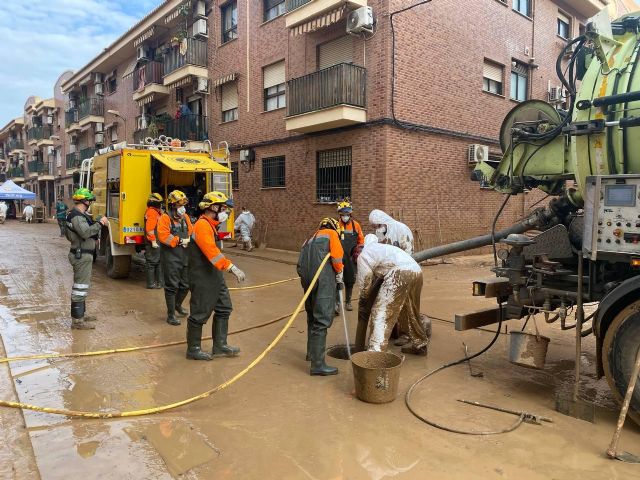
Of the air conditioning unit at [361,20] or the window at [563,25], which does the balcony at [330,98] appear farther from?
the window at [563,25]

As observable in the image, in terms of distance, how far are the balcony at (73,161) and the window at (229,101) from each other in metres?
17.7

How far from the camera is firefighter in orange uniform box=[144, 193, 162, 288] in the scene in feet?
28.0

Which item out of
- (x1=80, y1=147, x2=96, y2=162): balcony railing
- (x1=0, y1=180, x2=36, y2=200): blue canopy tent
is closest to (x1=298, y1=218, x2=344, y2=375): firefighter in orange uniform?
(x1=80, y1=147, x2=96, y2=162): balcony railing

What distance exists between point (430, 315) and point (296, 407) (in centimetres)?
388

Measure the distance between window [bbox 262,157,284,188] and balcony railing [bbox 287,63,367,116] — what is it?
8.60 feet

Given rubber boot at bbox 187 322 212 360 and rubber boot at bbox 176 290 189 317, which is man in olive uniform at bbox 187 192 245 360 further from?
rubber boot at bbox 176 290 189 317

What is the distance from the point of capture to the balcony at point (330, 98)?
1280 cm

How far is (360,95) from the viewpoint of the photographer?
13047mm

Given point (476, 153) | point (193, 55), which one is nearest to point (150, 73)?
point (193, 55)

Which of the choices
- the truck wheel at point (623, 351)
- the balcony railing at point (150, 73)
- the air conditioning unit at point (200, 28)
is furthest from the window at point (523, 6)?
the truck wheel at point (623, 351)

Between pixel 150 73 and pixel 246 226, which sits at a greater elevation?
pixel 150 73

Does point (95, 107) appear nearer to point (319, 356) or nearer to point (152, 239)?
point (152, 239)

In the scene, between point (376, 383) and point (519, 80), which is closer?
point (376, 383)

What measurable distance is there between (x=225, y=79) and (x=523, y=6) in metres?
11.0
